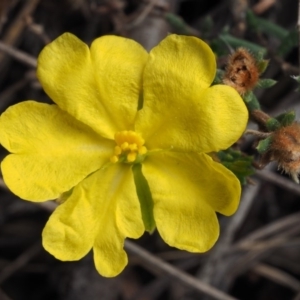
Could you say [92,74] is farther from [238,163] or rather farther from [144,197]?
[238,163]

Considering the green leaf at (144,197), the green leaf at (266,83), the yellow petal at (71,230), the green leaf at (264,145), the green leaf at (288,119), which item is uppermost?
the green leaf at (266,83)

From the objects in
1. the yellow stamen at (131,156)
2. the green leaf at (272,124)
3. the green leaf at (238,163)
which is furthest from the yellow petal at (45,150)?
the green leaf at (272,124)

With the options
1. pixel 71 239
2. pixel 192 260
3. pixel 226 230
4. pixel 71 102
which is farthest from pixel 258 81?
pixel 192 260

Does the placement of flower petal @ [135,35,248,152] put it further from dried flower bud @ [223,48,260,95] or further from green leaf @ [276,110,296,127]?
green leaf @ [276,110,296,127]

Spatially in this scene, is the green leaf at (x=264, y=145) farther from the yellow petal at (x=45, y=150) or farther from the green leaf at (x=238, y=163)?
the yellow petal at (x=45, y=150)

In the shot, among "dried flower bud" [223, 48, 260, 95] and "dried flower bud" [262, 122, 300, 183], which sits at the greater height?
"dried flower bud" [223, 48, 260, 95]

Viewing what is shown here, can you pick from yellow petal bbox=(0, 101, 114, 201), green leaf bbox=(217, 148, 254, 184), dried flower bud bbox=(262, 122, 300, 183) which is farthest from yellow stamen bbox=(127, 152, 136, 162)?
dried flower bud bbox=(262, 122, 300, 183)

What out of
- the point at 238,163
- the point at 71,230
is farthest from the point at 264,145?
the point at 71,230
